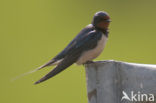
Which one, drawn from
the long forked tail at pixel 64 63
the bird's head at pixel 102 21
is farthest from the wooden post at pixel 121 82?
the bird's head at pixel 102 21

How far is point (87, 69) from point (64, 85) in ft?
8.97

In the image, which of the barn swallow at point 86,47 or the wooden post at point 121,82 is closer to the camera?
the wooden post at point 121,82

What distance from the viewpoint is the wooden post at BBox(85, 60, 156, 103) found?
99.0 inches

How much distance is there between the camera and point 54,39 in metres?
6.16

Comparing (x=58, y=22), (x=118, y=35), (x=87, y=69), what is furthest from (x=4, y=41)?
(x=87, y=69)

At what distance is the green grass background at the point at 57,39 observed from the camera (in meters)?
5.32

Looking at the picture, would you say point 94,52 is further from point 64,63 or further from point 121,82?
point 121,82

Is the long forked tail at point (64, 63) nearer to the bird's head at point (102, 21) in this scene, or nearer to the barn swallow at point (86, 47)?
the barn swallow at point (86, 47)

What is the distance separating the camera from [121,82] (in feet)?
8.40

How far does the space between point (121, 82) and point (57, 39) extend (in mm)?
3644

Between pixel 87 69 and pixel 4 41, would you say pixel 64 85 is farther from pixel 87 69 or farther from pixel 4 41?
pixel 87 69

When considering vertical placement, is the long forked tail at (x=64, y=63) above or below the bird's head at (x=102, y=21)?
below

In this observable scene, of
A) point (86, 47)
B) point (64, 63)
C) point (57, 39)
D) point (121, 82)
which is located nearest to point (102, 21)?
point (86, 47)

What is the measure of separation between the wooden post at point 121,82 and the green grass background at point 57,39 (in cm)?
252
